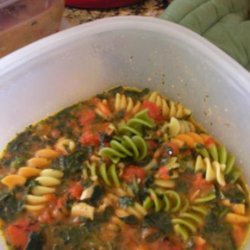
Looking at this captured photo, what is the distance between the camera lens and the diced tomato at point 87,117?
133 centimetres

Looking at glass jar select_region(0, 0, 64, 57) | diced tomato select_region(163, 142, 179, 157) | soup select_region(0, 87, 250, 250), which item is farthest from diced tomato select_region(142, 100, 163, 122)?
glass jar select_region(0, 0, 64, 57)

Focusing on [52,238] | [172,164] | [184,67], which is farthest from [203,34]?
[52,238]

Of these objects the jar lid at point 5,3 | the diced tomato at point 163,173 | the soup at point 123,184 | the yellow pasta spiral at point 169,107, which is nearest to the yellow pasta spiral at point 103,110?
the soup at point 123,184

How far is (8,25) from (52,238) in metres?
0.55

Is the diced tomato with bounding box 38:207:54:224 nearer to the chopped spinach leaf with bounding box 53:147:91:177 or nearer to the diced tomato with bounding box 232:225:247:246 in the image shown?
the chopped spinach leaf with bounding box 53:147:91:177

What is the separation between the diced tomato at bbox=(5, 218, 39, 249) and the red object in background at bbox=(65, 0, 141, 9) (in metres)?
0.70

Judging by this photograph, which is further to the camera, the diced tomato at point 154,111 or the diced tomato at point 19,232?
the diced tomato at point 154,111

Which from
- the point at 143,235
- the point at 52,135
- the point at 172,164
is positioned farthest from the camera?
the point at 52,135

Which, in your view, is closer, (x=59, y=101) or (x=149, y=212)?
(x=149, y=212)

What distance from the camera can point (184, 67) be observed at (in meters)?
1.31

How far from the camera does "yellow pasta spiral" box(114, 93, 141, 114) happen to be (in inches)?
52.9

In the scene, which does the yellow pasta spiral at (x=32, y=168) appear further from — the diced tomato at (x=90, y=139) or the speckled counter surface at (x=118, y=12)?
the speckled counter surface at (x=118, y=12)

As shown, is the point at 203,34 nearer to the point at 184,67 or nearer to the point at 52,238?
the point at 184,67

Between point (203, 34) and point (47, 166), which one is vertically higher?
point (203, 34)
